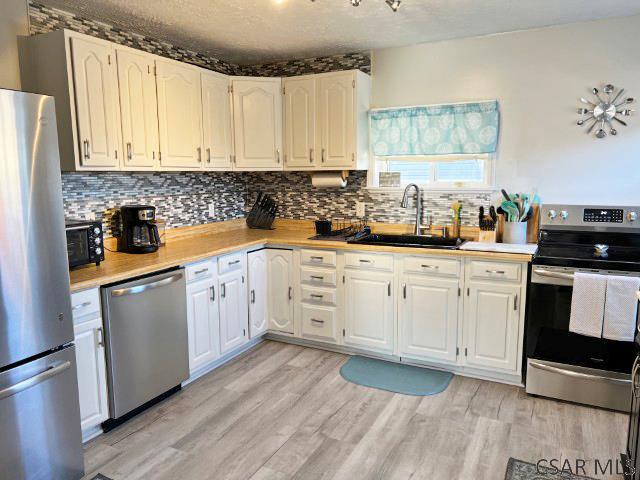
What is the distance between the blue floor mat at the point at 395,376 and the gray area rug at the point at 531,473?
79 cm

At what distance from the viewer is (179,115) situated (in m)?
3.30

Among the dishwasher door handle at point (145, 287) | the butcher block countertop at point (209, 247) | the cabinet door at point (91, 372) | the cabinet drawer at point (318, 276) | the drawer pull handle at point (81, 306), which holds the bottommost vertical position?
the cabinet door at point (91, 372)

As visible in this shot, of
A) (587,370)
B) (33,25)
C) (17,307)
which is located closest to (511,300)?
(587,370)

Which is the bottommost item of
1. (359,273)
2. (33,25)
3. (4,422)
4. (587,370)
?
(587,370)

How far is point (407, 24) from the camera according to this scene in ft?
10.3

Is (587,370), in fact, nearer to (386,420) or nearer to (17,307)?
(386,420)

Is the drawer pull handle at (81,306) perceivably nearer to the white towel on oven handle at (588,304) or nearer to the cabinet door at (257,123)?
the cabinet door at (257,123)

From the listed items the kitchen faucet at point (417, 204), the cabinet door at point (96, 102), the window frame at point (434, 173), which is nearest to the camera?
the cabinet door at point (96, 102)

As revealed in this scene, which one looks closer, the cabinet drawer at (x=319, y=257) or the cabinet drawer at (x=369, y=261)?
the cabinet drawer at (x=369, y=261)

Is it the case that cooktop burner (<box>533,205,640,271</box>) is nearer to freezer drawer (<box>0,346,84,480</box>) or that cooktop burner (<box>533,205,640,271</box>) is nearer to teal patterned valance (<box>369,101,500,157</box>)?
teal patterned valance (<box>369,101,500,157</box>)

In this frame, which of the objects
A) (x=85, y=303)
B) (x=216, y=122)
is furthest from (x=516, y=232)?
(x=85, y=303)


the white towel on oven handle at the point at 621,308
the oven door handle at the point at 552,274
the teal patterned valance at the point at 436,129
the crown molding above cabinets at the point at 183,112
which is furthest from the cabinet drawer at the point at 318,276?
the white towel on oven handle at the point at 621,308

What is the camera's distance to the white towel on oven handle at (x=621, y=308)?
2582mm

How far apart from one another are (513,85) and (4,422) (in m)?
3.57
